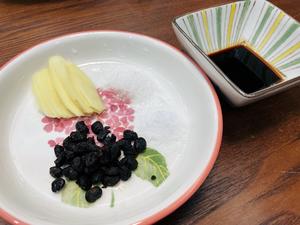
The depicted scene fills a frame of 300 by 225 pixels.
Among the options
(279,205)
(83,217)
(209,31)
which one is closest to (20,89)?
(83,217)

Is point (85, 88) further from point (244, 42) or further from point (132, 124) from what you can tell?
point (244, 42)

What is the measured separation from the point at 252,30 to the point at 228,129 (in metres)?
0.45

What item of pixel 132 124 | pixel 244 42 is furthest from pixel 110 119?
pixel 244 42

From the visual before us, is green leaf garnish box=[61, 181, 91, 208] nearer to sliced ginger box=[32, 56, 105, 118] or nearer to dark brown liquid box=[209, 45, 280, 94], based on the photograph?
sliced ginger box=[32, 56, 105, 118]

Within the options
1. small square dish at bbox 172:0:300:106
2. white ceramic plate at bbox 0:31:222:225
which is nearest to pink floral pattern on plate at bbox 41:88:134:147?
white ceramic plate at bbox 0:31:222:225

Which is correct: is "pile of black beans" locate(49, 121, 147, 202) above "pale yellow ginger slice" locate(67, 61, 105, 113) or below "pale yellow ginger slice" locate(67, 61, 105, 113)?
below

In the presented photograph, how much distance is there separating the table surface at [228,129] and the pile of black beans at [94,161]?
0.56ft

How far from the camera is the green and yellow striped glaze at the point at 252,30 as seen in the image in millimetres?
1123

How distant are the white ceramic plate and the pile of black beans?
3 centimetres

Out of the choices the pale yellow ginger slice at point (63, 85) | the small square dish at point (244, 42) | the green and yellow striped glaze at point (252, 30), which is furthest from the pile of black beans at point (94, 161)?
the green and yellow striped glaze at point (252, 30)

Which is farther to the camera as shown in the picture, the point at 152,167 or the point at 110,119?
the point at 110,119

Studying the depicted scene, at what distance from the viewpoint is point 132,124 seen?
1.01m

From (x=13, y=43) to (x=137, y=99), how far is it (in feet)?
1.81

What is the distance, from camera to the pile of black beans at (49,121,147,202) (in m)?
0.82
